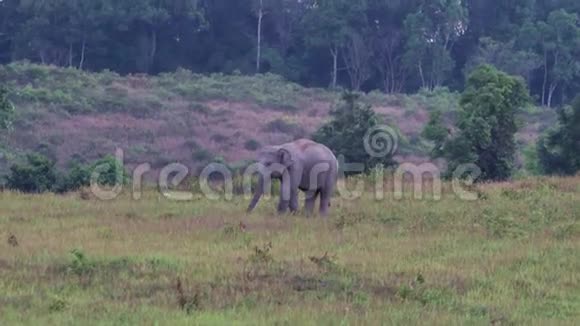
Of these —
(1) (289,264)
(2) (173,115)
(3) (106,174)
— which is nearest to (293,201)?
(1) (289,264)

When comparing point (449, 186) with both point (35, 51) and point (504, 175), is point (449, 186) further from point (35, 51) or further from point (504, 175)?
point (35, 51)

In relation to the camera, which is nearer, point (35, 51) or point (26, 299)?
point (26, 299)

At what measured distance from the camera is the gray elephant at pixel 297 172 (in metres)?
19.3

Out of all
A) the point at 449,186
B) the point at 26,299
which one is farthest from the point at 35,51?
the point at 26,299

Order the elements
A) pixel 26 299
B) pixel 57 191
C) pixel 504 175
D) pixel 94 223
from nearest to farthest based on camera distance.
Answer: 1. pixel 26 299
2. pixel 94 223
3. pixel 57 191
4. pixel 504 175

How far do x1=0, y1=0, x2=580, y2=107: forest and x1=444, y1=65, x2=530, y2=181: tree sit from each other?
116 feet

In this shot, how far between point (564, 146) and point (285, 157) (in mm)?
12053

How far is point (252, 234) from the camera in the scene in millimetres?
16359

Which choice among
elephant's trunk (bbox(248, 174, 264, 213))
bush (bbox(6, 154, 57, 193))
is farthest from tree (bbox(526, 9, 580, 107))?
elephant's trunk (bbox(248, 174, 264, 213))

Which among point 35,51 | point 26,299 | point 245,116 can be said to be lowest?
point 26,299

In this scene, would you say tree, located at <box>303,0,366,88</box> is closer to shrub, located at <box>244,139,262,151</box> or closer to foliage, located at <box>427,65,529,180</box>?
shrub, located at <box>244,139,262,151</box>

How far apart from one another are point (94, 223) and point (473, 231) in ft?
18.8

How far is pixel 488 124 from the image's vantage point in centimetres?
2777

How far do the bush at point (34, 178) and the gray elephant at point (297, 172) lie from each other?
802 cm
